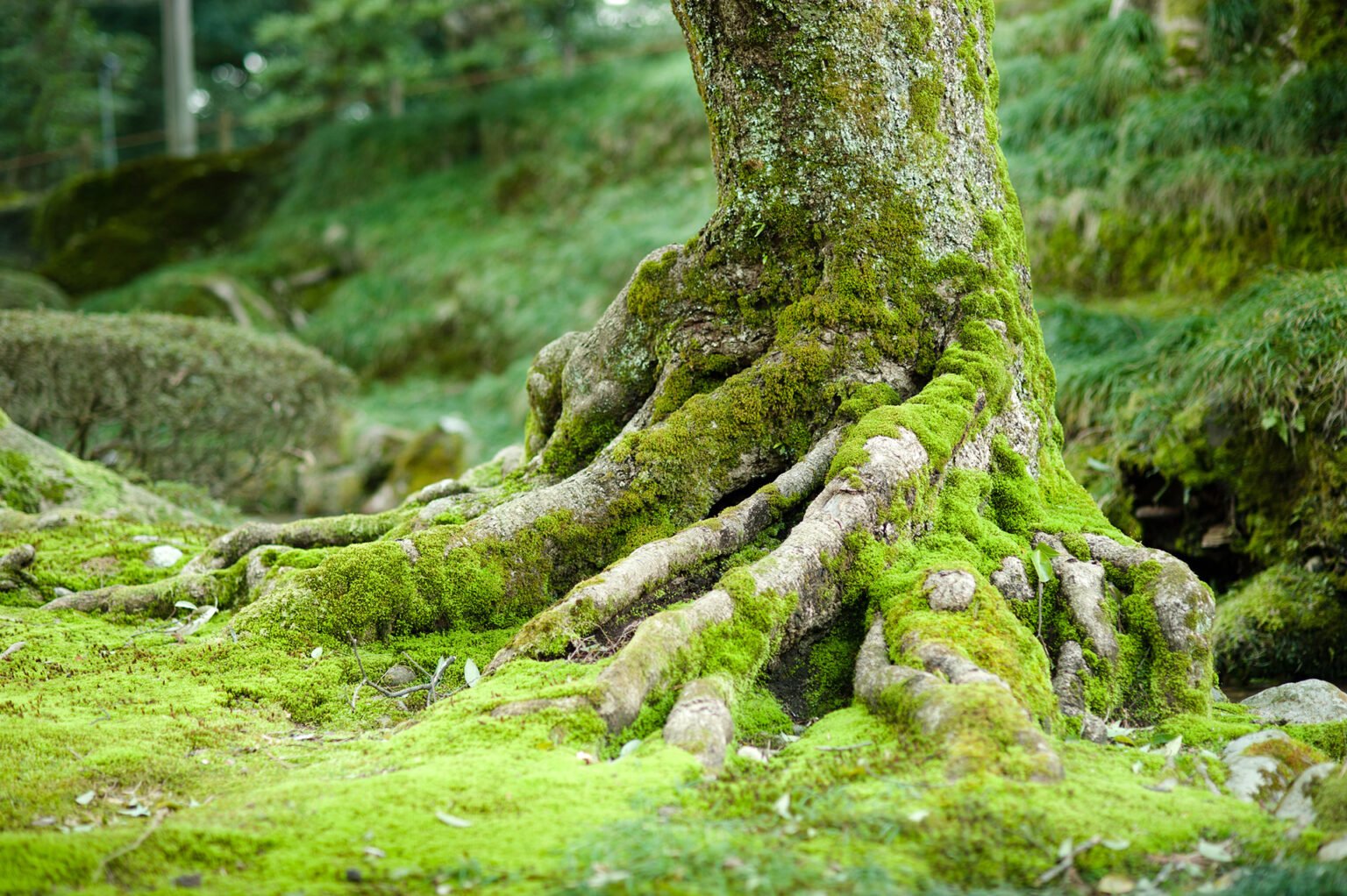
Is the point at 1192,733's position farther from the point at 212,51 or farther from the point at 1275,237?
the point at 212,51

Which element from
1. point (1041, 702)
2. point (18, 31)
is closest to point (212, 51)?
point (18, 31)

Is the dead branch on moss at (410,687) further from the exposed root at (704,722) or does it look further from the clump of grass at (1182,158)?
the clump of grass at (1182,158)

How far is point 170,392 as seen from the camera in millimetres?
10234

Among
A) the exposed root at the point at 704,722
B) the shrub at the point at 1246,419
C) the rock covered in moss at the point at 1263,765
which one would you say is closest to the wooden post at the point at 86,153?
the shrub at the point at 1246,419

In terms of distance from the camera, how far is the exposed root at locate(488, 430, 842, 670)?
139 inches

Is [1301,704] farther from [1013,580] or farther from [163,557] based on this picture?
[163,557]

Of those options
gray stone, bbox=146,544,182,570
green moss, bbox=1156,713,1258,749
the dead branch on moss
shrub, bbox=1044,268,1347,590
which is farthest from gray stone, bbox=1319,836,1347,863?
gray stone, bbox=146,544,182,570

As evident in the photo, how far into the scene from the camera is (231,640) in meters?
4.15

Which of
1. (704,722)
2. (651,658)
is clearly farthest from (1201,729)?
(651,658)

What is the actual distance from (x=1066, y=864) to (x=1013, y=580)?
178cm

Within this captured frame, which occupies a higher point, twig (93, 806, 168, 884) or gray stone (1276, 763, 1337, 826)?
twig (93, 806, 168, 884)

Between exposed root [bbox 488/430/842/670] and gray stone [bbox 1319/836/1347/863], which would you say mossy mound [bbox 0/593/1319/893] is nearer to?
gray stone [bbox 1319/836/1347/863]

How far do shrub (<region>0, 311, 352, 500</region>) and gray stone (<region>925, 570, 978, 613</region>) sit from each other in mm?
8360

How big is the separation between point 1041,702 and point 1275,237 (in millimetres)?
6259
